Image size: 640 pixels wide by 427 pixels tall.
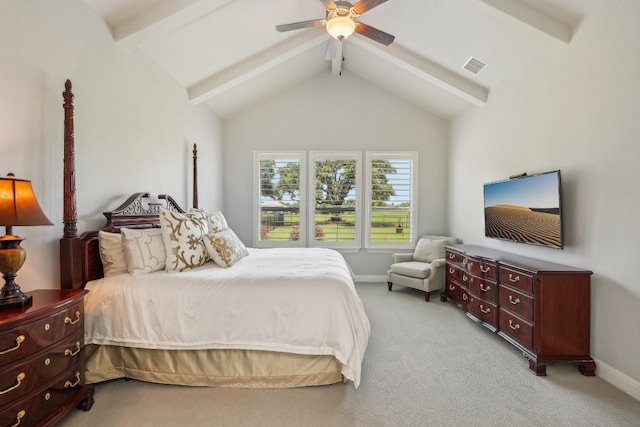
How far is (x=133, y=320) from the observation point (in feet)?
7.71

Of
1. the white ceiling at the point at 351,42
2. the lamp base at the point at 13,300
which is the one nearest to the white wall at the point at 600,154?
the white ceiling at the point at 351,42

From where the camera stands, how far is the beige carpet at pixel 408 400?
2031 millimetres

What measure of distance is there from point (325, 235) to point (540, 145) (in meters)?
3.44

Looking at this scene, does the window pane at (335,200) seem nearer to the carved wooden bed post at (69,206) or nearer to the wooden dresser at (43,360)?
the carved wooden bed post at (69,206)

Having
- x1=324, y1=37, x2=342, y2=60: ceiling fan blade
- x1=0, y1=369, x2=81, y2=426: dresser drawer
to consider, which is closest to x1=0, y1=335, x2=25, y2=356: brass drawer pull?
x1=0, y1=369, x2=81, y2=426: dresser drawer

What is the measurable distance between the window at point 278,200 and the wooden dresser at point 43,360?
377 centimetres

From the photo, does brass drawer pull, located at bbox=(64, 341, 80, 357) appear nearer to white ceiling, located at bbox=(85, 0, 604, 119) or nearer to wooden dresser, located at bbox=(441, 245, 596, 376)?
white ceiling, located at bbox=(85, 0, 604, 119)

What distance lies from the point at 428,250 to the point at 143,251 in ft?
13.2

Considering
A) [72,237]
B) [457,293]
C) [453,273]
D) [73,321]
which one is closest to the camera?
[73,321]

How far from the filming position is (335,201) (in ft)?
18.8

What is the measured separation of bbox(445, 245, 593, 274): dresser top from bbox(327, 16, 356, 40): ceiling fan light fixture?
98.5 inches

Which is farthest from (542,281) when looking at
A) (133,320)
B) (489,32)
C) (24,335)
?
(24,335)

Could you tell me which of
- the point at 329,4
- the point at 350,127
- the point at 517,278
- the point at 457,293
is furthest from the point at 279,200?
the point at 517,278

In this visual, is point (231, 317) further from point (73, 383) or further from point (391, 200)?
point (391, 200)
